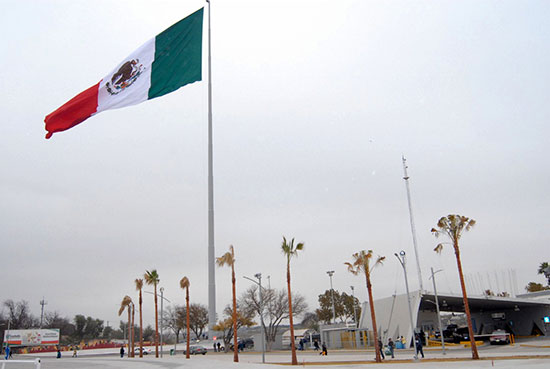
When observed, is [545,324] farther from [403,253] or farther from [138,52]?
[138,52]

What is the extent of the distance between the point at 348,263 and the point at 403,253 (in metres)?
5.05

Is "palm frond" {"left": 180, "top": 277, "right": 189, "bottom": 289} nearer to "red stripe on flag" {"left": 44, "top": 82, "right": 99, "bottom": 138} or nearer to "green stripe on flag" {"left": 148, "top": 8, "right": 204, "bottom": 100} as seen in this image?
"red stripe on flag" {"left": 44, "top": 82, "right": 99, "bottom": 138}

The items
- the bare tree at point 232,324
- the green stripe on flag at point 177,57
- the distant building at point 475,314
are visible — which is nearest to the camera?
the green stripe on flag at point 177,57

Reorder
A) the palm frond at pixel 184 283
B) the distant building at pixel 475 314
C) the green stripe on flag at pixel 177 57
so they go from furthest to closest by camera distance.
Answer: the distant building at pixel 475 314
the palm frond at pixel 184 283
the green stripe on flag at pixel 177 57

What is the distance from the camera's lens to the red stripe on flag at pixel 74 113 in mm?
21453

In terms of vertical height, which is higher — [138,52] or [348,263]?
[138,52]

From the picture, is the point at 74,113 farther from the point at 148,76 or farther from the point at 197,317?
the point at 197,317

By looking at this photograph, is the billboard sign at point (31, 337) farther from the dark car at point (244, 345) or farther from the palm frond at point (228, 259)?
the palm frond at point (228, 259)

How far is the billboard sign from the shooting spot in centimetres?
9225

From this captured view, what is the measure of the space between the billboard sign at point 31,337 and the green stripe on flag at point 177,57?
299 ft

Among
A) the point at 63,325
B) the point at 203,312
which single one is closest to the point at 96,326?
the point at 63,325

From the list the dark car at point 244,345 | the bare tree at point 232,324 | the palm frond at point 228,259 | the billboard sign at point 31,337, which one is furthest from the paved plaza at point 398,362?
the billboard sign at point 31,337

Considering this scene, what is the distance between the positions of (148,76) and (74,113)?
405 cm

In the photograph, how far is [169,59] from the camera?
2142 cm
